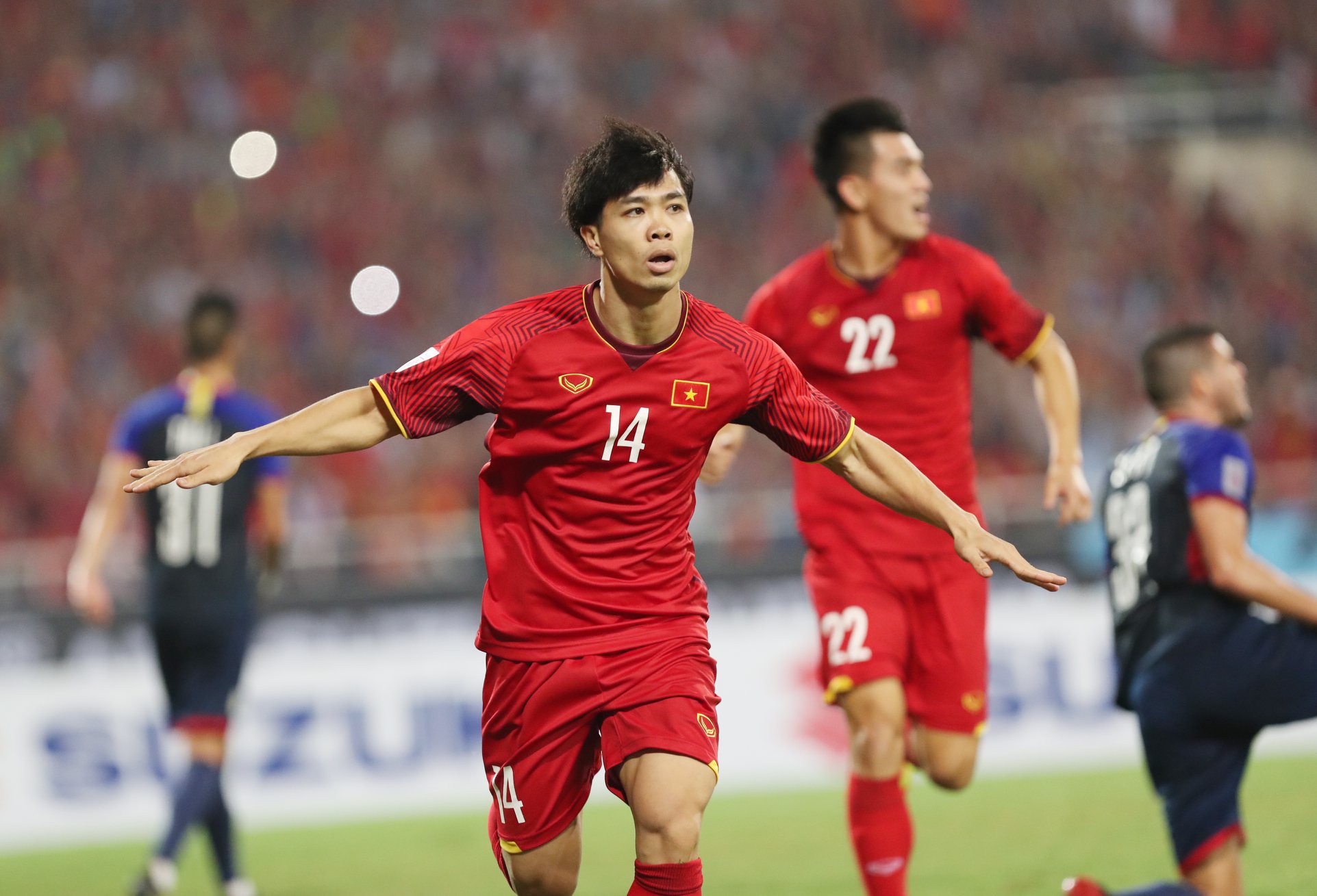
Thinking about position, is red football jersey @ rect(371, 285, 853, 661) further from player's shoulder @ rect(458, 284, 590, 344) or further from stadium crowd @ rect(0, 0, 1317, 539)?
stadium crowd @ rect(0, 0, 1317, 539)

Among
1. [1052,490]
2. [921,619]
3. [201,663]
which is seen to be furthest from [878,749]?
[201,663]

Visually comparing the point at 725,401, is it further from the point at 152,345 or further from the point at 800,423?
the point at 152,345

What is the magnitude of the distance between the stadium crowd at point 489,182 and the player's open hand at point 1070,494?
8.42 m

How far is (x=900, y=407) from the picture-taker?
575 cm

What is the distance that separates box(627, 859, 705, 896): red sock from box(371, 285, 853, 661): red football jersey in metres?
0.60

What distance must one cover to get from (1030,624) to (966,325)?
4705mm

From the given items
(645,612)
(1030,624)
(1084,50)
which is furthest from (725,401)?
(1084,50)

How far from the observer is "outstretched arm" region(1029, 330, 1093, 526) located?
5.41 meters

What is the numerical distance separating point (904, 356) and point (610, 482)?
196 cm

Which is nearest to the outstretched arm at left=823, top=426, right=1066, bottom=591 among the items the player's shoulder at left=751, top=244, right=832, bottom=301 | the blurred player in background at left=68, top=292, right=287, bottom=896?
the player's shoulder at left=751, top=244, right=832, bottom=301

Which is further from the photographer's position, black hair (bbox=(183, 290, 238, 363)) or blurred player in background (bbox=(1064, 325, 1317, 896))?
black hair (bbox=(183, 290, 238, 363))

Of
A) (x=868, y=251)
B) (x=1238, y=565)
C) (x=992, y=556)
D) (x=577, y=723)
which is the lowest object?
(x=577, y=723)

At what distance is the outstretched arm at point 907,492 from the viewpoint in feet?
13.0

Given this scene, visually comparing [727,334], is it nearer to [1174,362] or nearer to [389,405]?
[389,405]
